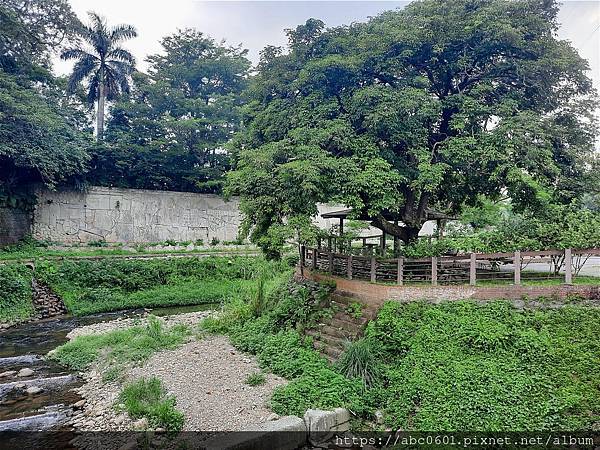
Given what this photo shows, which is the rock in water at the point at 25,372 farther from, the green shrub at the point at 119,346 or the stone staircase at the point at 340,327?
the stone staircase at the point at 340,327

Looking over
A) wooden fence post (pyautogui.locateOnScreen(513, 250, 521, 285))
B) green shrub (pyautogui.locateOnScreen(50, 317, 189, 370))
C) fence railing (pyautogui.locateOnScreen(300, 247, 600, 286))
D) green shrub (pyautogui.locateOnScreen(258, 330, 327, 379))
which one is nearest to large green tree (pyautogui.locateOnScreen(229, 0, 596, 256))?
fence railing (pyautogui.locateOnScreen(300, 247, 600, 286))

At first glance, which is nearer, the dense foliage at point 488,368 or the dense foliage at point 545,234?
the dense foliage at point 488,368

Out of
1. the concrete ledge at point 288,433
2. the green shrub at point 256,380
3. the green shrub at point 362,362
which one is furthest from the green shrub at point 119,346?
the green shrub at point 362,362

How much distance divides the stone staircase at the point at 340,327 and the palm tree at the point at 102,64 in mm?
22500

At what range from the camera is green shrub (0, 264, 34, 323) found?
1453 cm

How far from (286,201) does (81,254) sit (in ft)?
47.6

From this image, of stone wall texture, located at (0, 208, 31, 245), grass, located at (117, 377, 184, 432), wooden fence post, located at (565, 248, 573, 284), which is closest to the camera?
grass, located at (117, 377, 184, 432)

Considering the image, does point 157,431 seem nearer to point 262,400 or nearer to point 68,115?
point 262,400

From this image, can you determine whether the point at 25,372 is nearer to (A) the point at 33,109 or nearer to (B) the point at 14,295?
(B) the point at 14,295

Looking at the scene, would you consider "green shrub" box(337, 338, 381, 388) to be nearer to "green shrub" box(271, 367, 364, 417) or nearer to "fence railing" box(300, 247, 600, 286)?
"green shrub" box(271, 367, 364, 417)

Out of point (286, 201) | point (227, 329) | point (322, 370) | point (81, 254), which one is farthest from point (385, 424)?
point (81, 254)

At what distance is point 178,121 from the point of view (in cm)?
2419

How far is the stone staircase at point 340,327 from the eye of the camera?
30.1ft

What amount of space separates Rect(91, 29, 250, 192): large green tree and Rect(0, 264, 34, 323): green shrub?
9.71 metres
